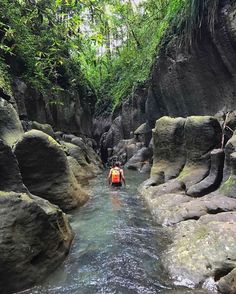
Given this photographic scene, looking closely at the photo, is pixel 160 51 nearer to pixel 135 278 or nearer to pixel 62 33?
pixel 62 33

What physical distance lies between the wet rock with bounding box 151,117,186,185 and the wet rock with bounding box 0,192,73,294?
6.61 m

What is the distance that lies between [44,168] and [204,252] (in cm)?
491

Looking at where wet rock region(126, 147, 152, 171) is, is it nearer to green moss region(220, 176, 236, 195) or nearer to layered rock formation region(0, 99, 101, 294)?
layered rock formation region(0, 99, 101, 294)

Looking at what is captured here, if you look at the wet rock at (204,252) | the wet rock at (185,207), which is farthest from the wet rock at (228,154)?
the wet rock at (204,252)

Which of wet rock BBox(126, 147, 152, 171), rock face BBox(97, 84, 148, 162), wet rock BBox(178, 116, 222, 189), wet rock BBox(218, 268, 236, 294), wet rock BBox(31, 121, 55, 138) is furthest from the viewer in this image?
rock face BBox(97, 84, 148, 162)

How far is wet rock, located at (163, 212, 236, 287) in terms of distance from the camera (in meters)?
5.31

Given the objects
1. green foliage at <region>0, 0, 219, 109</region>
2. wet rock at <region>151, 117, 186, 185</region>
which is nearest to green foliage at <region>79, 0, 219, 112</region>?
green foliage at <region>0, 0, 219, 109</region>

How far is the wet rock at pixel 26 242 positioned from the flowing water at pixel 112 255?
0.19m

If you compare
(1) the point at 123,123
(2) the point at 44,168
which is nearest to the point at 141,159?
(1) the point at 123,123

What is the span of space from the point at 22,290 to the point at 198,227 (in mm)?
3223

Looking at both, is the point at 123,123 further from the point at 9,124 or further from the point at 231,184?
the point at 231,184

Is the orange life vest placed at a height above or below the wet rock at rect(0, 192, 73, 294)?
above

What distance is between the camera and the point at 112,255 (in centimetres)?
656

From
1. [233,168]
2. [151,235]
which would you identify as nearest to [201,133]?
[233,168]
